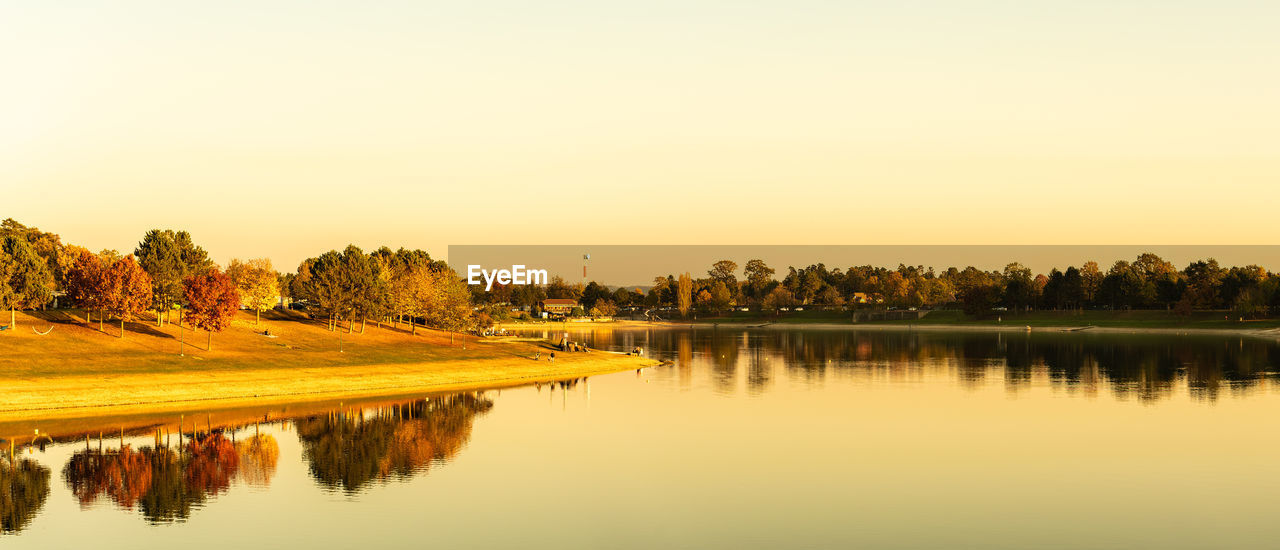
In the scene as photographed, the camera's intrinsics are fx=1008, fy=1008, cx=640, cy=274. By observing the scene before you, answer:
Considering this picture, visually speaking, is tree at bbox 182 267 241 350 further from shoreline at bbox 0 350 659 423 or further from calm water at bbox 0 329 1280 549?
calm water at bbox 0 329 1280 549

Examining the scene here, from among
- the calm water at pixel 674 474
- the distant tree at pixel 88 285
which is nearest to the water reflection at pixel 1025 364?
the calm water at pixel 674 474

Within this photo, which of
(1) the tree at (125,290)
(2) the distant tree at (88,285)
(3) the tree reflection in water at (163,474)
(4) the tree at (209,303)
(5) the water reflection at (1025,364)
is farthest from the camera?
(5) the water reflection at (1025,364)

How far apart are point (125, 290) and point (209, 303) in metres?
8.64

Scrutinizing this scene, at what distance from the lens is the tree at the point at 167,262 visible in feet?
373

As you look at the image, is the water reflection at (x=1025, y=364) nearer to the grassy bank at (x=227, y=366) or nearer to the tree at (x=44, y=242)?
the grassy bank at (x=227, y=366)

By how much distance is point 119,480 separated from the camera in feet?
157

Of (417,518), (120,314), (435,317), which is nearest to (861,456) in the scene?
(417,518)

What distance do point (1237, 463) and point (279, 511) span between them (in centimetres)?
4879

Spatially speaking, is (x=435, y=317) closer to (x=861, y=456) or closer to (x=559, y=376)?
(x=559, y=376)

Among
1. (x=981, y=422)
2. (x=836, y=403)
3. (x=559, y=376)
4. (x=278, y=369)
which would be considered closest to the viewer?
(x=981, y=422)

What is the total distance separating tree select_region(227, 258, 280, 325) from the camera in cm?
13825

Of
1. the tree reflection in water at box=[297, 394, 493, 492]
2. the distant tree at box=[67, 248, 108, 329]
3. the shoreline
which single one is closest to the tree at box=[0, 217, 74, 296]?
the distant tree at box=[67, 248, 108, 329]

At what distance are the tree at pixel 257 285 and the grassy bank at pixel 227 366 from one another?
555cm

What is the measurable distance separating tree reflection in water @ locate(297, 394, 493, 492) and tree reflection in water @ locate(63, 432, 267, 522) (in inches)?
121
